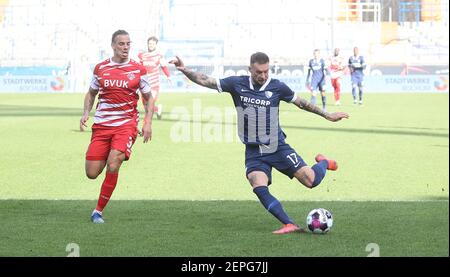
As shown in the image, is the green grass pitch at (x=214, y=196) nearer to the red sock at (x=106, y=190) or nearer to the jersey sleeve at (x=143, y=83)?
the red sock at (x=106, y=190)

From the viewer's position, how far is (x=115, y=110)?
1062 centimetres

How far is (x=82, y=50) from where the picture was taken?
60.3 metres

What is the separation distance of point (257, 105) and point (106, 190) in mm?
1864

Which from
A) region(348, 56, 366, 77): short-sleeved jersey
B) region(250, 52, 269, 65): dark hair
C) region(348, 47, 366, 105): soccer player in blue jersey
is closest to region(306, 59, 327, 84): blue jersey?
region(348, 47, 366, 105): soccer player in blue jersey

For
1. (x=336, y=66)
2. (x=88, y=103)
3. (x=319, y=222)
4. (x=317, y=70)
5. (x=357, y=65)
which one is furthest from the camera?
(x=357, y=65)

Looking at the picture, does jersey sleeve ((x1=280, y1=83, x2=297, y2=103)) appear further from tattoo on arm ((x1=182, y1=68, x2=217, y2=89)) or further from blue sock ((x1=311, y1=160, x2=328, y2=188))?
blue sock ((x1=311, y1=160, x2=328, y2=188))

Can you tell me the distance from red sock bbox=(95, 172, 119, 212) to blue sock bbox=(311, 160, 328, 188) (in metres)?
2.15

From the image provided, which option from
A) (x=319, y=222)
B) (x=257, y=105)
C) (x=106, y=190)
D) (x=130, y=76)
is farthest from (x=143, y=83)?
(x=319, y=222)

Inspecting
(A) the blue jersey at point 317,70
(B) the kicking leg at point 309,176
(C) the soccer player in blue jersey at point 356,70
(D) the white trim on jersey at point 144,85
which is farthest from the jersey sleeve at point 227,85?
(C) the soccer player in blue jersey at point 356,70

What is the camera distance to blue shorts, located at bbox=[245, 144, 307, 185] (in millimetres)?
10023

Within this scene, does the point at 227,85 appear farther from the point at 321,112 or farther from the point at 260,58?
the point at 321,112

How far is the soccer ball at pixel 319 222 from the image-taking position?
369 inches
